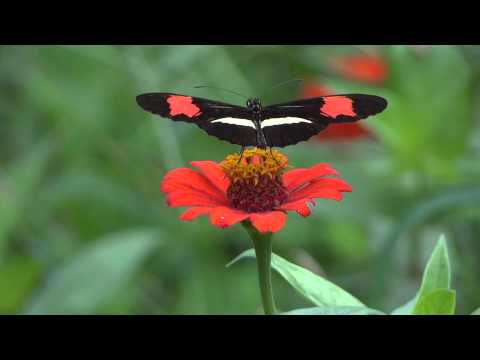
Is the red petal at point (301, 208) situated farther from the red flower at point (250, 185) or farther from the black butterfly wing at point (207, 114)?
the black butterfly wing at point (207, 114)

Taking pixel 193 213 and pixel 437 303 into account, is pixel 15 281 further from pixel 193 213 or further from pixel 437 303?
pixel 437 303

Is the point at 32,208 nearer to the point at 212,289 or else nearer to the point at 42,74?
the point at 42,74

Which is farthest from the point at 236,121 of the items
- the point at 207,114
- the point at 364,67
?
the point at 364,67

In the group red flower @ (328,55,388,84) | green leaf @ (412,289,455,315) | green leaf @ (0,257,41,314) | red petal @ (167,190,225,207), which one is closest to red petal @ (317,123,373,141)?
red flower @ (328,55,388,84)

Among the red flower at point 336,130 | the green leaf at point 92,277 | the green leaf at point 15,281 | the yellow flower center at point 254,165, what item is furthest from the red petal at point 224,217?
the red flower at point 336,130

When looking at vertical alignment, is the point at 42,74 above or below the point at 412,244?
above

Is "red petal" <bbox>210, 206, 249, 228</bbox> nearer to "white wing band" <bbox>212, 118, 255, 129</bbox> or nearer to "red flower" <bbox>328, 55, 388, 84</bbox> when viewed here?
"white wing band" <bbox>212, 118, 255, 129</bbox>
